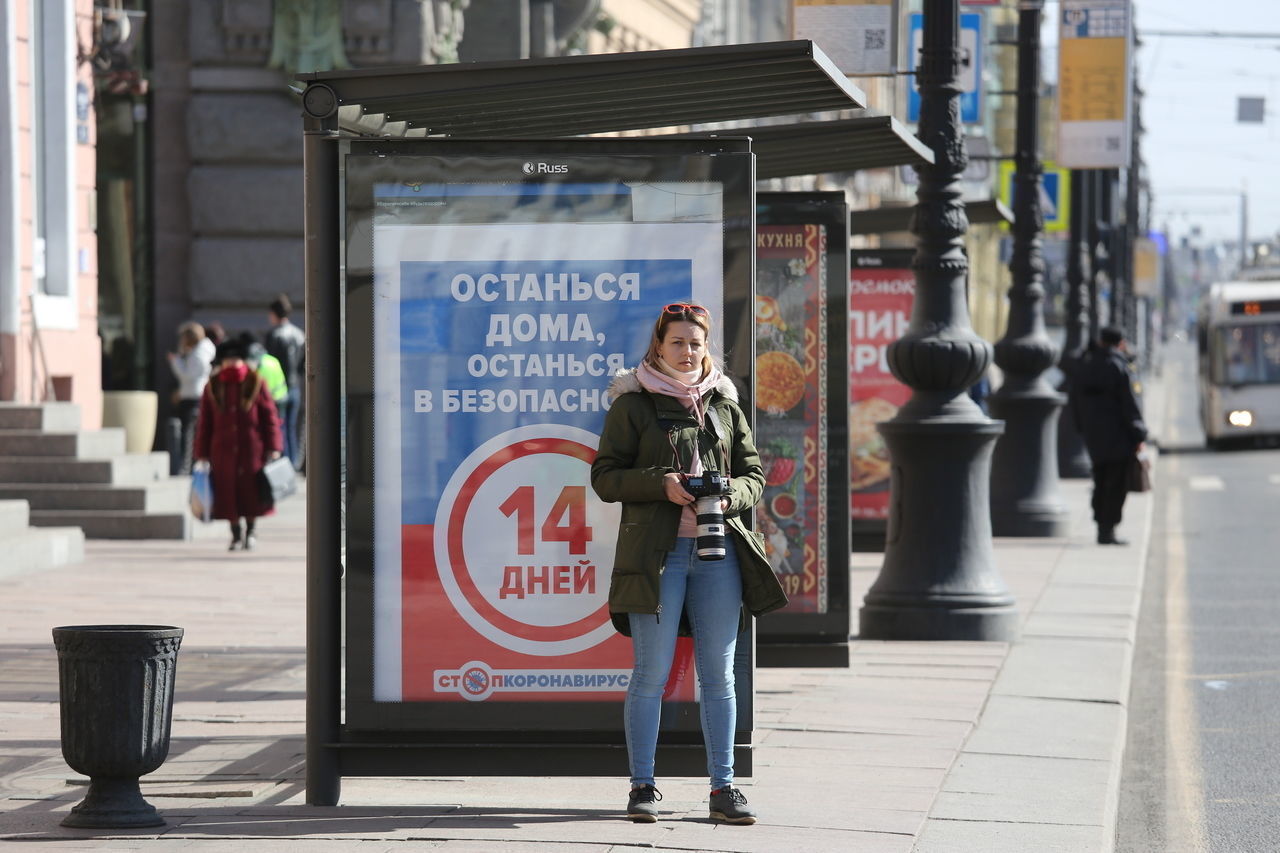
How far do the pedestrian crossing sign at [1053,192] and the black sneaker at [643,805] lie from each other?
68.8 feet

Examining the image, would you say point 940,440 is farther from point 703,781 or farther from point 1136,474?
point 1136,474

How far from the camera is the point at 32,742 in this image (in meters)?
7.59

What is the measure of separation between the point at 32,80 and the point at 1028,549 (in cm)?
918

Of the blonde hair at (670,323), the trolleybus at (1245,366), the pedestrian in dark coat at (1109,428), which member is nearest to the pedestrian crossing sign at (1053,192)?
the trolleybus at (1245,366)

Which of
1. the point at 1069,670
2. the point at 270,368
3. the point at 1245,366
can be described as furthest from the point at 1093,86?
the point at 1245,366

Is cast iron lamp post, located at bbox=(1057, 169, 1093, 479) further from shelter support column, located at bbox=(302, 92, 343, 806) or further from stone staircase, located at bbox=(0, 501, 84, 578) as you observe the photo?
shelter support column, located at bbox=(302, 92, 343, 806)

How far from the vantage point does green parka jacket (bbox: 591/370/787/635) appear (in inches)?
240

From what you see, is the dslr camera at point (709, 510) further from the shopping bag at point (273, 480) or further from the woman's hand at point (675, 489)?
the shopping bag at point (273, 480)

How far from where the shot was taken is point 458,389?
639 centimetres

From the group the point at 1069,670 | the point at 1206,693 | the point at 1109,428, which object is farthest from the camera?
the point at 1109,428

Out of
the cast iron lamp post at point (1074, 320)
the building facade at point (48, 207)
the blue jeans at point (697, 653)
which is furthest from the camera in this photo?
the cast iron lamp post at point (1074, 320)

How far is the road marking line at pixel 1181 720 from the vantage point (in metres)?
7.26

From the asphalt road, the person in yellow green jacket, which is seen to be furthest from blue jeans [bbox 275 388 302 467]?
the asphalt road

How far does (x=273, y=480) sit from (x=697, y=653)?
30.8 ft
